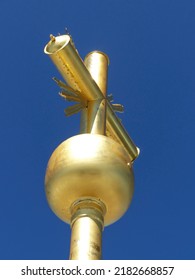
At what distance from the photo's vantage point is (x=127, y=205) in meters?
7.39

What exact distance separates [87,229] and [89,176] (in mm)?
620

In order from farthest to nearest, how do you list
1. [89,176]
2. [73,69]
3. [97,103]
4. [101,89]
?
[101,89]
[97,103]
[73,69]
[89,176]

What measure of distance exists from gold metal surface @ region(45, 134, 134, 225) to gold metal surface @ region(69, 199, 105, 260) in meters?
0.10

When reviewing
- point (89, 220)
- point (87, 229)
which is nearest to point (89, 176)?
point (89, 220)

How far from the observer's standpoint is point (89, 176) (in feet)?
23.1

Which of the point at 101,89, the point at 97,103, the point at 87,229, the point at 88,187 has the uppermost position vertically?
the point at 101,89

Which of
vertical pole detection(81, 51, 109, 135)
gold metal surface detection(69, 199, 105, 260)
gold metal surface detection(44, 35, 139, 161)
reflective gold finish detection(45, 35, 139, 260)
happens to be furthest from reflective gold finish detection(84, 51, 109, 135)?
gold metal surface detection(69, 199, 105, 260)

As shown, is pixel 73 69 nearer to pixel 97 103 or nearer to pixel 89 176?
pixel 97 103

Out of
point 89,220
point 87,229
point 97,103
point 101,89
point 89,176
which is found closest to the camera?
point 87,229

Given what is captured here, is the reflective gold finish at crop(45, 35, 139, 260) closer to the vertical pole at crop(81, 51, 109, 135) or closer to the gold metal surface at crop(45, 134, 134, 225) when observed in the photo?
the gold metal surface at crop(45, 134, 134, 225)
